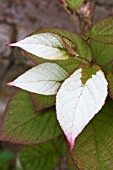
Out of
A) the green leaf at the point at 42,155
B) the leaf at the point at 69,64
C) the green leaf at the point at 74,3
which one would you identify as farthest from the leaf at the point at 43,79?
the green leaf at the point at 42,155

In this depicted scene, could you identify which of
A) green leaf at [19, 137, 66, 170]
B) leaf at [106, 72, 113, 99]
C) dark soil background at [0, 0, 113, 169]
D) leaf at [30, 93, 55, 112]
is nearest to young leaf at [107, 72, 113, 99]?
leaf at [106, 72, 113, 99]

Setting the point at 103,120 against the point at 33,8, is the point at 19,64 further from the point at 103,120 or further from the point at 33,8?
the point at 103,120

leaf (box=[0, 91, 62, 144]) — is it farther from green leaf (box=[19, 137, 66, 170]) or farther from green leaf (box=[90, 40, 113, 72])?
green leaf (box=[19, 137, 66, 170])

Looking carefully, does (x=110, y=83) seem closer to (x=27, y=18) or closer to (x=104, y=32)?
(x=104, y=32)

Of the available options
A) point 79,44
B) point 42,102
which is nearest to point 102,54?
point 79,44

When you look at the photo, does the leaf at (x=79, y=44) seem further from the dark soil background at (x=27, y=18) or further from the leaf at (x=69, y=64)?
the dark soil background at (x=27, y=18)

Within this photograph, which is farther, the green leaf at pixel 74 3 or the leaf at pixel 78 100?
the green leaf at pixel 74 3

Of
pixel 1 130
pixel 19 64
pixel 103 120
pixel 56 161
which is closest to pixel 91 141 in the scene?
pixel 103 120
